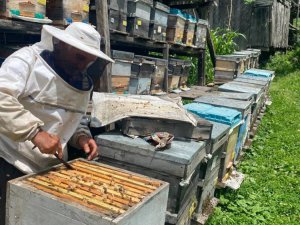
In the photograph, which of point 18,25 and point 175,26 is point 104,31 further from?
point 175,26

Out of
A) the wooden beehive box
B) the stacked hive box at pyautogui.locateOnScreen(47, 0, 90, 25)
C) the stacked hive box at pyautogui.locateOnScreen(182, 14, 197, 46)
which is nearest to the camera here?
the wooden beehive box

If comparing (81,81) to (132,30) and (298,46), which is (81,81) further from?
(298,46)

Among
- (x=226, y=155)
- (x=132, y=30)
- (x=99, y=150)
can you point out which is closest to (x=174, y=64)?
(x=132, y=30)

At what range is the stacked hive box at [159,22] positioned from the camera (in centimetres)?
637

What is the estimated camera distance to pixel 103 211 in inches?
67.1

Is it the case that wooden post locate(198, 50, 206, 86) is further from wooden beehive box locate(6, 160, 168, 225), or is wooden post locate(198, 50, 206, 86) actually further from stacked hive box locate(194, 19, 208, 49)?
wooden beehive box locate(6, 160, 168, 225)

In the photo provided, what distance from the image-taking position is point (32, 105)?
2311 millimetres

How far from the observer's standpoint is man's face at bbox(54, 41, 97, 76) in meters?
2.33

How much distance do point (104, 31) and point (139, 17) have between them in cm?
118

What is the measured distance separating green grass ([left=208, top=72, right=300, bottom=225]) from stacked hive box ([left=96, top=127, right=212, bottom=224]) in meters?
1.42

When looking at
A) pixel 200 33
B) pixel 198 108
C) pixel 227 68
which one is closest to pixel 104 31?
pixel 198 108

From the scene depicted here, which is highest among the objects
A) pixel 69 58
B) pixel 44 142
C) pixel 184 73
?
pixel 69 58

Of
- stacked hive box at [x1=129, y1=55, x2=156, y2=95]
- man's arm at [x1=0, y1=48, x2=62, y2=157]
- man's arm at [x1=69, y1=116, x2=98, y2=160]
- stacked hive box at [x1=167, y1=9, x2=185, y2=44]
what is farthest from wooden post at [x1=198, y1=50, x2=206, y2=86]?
man's arm at [x1=0, y1=48, x2=62, y2=157]

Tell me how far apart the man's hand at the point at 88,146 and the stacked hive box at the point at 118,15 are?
9.51ft
